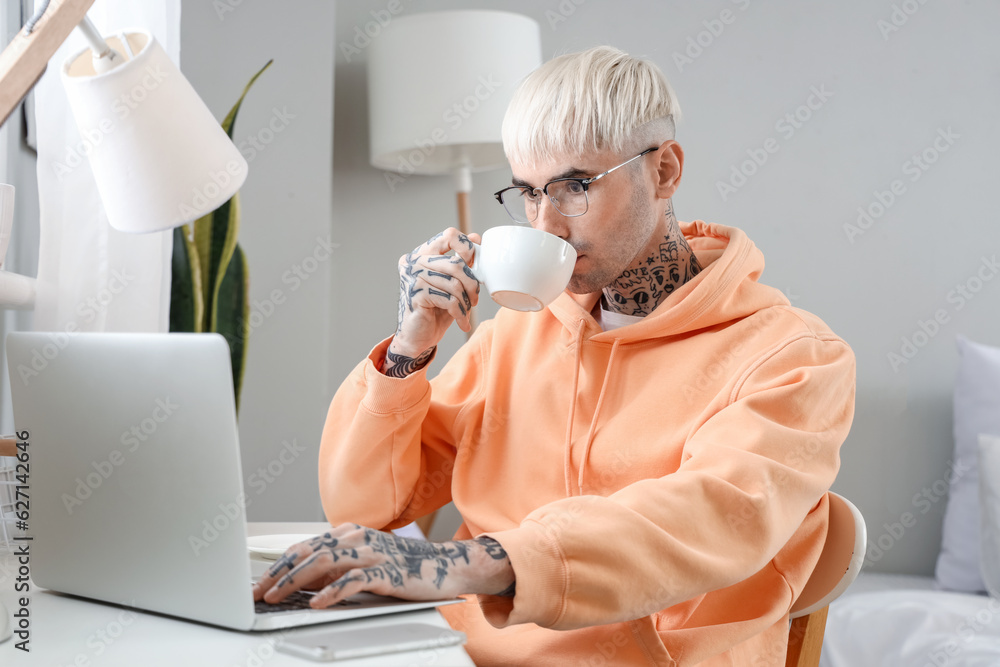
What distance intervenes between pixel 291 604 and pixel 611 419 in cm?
48

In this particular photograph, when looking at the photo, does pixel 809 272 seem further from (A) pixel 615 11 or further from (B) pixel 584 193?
(B) pixel 584 193

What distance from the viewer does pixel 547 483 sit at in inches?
39.6

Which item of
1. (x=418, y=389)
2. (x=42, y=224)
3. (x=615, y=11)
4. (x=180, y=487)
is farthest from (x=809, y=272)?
(x=180, y=487)

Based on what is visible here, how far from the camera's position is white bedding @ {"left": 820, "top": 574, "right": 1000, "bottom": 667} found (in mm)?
1612

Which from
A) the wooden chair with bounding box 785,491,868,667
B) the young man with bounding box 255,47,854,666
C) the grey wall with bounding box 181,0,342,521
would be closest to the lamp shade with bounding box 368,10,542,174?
the grey wall with bounding box 181,0,342,521

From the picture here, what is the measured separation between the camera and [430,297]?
939 mm

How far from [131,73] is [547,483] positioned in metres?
0.63

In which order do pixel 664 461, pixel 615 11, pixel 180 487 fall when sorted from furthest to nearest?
pixel 615 11 → pixel 664 461 → pixel 180 487

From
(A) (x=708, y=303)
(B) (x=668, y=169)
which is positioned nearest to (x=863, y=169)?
(B) (x=668, y=169)

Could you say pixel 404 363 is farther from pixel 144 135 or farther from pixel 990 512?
pixel 990 512

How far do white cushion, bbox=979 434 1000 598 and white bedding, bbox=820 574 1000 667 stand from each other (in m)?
0.06

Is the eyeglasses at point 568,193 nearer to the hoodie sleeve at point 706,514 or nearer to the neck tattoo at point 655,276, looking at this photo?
the neck tattoo at point 655,276

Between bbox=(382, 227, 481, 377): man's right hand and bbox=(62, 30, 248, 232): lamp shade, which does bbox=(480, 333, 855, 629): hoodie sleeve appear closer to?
bbox=(382, 227, 481, 377): man's right hand

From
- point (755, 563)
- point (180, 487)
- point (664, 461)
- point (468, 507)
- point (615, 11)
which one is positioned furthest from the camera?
point (615, 11)
